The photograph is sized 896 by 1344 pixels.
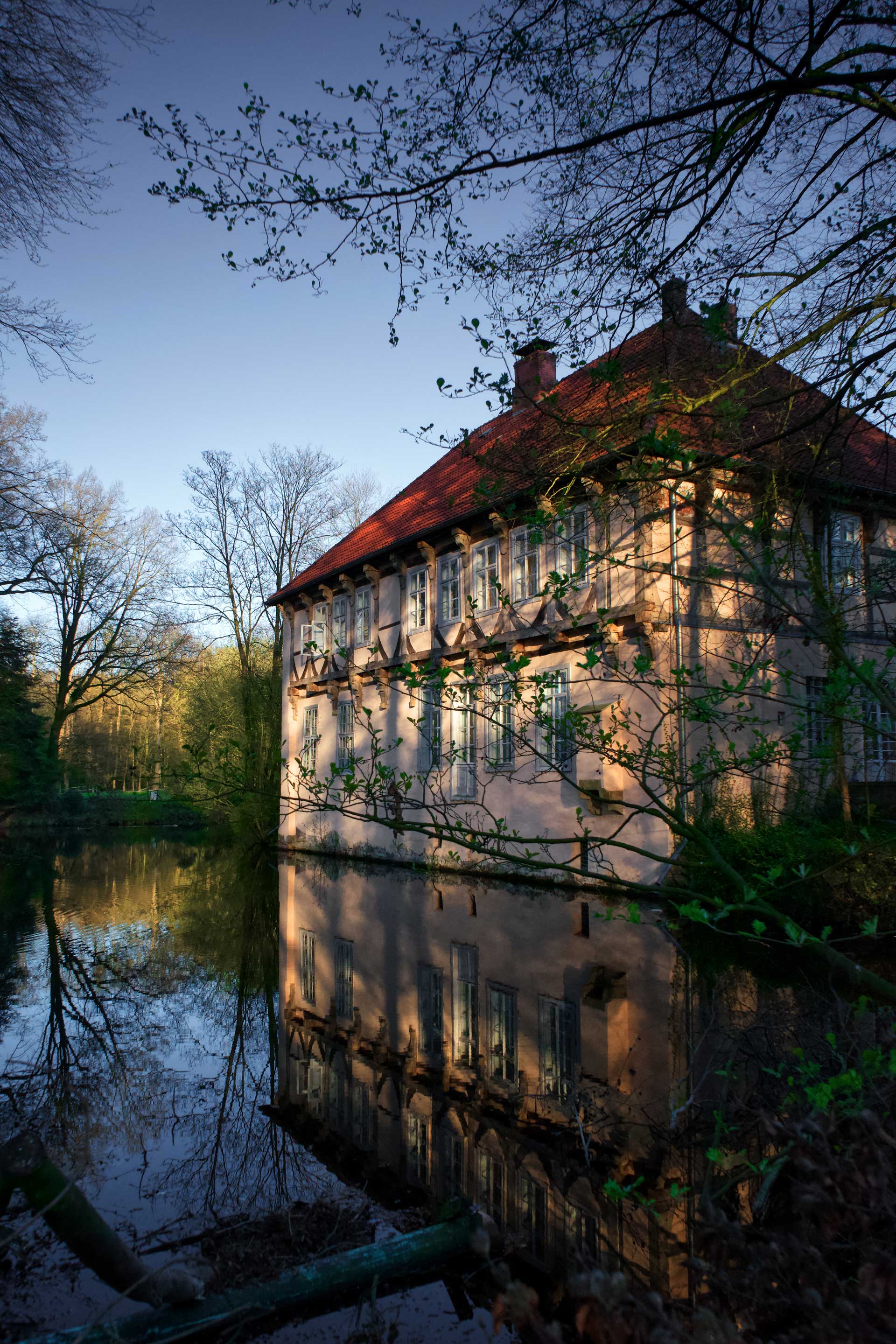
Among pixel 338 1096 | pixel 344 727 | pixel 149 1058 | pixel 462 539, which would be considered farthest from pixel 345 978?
pixel 344 727

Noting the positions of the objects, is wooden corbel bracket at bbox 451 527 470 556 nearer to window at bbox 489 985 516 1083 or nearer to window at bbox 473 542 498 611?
window at bbox 473 542 498 611

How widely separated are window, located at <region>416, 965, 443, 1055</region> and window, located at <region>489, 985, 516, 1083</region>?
1.20 feet

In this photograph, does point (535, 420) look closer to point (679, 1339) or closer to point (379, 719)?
point (679, 1339)

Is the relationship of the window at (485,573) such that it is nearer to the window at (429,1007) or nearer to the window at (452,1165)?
the window at (429,1007)

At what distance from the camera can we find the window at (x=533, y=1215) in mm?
3123

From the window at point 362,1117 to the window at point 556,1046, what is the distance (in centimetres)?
96

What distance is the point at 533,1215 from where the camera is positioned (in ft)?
11.0

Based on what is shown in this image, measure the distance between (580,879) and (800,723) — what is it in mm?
9507

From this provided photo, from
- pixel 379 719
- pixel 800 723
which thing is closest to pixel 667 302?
pixel 800 723

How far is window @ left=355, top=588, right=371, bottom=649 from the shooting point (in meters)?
19.3

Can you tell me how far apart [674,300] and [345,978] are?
6112mm

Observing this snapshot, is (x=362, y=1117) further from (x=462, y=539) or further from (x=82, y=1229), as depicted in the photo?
(x=462, y=539)

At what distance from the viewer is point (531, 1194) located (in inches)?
138

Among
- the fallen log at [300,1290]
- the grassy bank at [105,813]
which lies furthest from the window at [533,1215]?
the grassy bank at [105,813]
